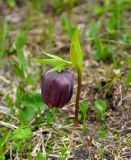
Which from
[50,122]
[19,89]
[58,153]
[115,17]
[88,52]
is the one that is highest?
[115,17]

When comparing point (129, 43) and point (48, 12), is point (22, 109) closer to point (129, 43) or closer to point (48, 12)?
point (129, 43)

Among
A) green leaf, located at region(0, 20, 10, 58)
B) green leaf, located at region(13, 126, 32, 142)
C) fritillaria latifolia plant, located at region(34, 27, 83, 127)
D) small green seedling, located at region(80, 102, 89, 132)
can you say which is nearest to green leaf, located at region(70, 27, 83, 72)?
fritillaria latifolia plant, located at region(34, 27, 83, 127)

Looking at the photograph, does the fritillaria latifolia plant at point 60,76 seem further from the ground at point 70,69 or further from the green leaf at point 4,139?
the green leaf at point 4,139

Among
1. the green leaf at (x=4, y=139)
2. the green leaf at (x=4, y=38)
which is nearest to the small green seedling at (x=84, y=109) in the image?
the green leaf at (x=4, y=139)

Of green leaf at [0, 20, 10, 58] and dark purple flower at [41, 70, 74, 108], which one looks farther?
green leaf at [0, 20, 10, 58]

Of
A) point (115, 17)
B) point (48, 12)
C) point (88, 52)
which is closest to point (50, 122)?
point (88, 52)

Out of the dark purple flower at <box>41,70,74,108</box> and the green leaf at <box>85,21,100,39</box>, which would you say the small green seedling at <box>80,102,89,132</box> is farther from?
the green leaf at <box>85,21,100,39</box>
